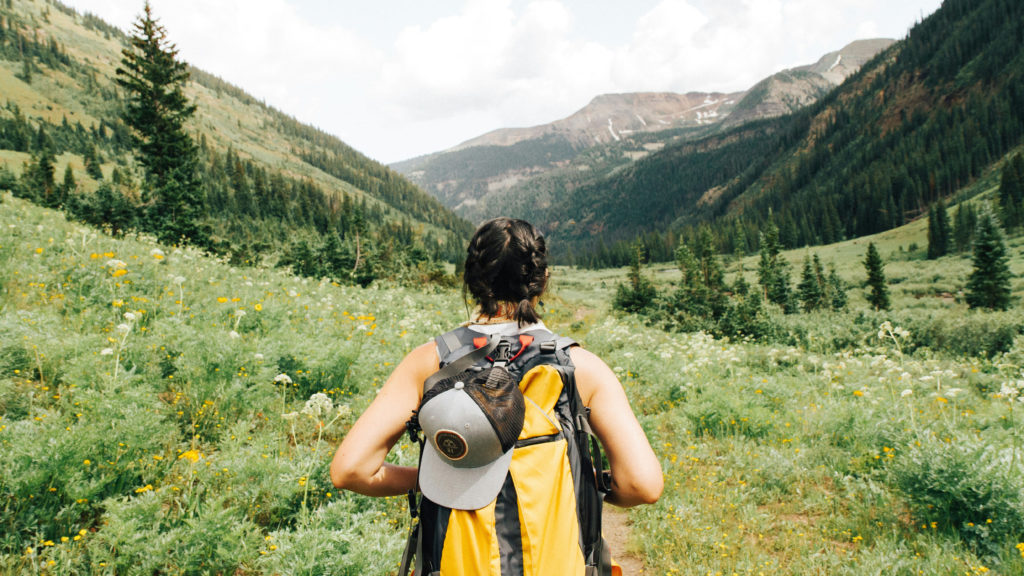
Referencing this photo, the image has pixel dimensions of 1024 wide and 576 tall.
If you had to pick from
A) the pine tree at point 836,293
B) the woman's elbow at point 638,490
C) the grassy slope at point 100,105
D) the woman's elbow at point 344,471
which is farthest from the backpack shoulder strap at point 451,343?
the grassy slope at point 100,105

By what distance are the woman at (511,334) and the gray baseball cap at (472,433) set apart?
317 mm

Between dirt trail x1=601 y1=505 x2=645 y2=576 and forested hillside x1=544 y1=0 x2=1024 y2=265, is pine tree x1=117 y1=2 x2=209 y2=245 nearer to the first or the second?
dirt trail x1=601 y1=505 x2=645 y2=576

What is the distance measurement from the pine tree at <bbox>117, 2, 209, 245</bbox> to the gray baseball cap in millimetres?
27488

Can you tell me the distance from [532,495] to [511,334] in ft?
2.08

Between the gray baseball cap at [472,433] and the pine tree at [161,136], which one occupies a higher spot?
the pine tree at [161,136]

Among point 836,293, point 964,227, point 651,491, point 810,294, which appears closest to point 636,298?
point 810,294

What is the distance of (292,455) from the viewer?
4637 mm

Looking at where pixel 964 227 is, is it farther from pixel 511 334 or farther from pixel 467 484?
pixel 467 484

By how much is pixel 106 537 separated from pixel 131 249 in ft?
30.8

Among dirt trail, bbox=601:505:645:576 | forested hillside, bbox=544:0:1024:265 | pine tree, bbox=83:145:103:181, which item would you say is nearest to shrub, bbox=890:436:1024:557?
dirt trail, bbox=601:505:645:576

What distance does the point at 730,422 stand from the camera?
6934mm

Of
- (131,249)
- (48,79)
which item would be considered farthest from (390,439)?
(48,79)

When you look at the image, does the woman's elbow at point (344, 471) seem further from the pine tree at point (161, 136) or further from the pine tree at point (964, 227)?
the pine tree at point (964, 227)

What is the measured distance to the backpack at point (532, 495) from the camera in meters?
1.64
